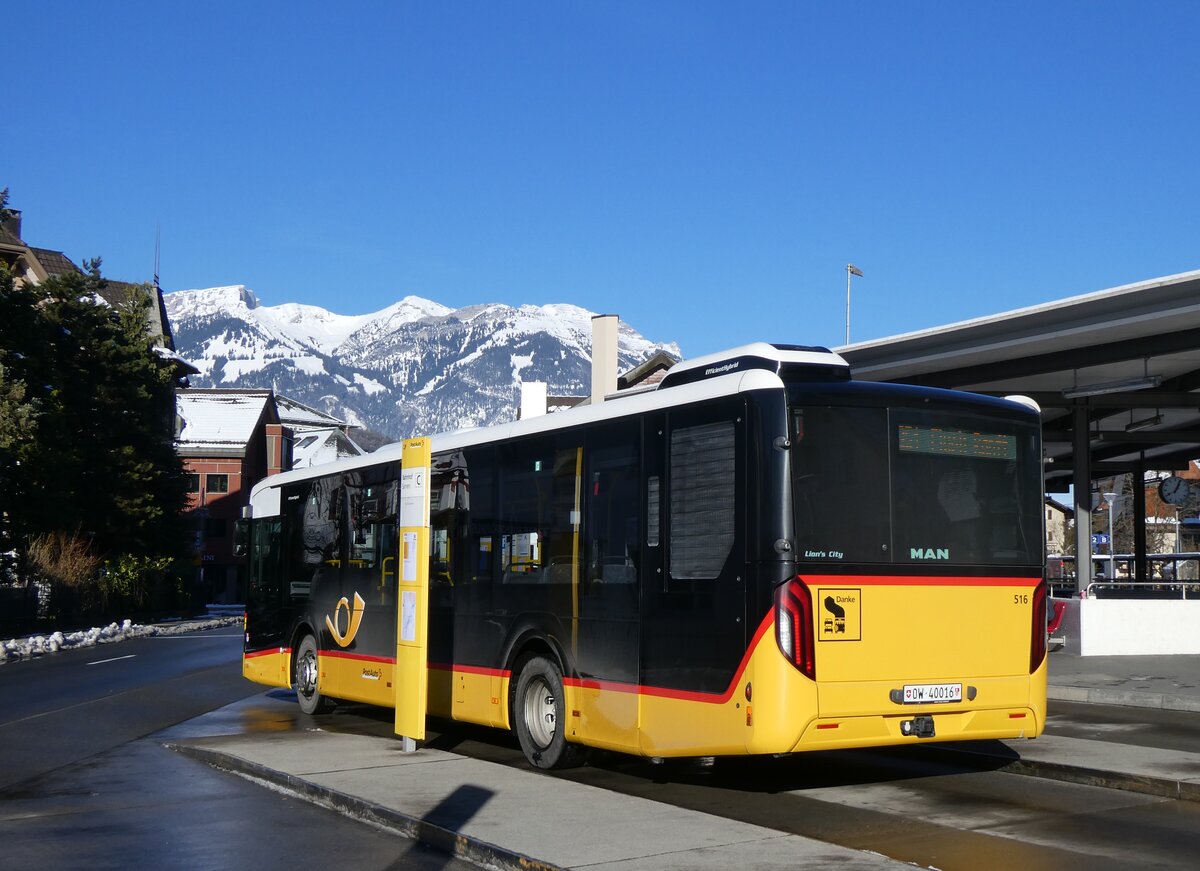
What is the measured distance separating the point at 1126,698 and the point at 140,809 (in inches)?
477

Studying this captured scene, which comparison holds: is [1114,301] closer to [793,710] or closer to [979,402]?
[979,402]

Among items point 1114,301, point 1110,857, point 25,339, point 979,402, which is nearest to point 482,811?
point 1110,857

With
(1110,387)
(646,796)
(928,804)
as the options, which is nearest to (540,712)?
(646,796)

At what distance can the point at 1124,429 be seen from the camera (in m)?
36.5

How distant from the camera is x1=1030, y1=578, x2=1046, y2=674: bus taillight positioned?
35.1 feet

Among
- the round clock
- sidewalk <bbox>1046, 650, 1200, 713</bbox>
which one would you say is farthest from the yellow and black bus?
the round clock

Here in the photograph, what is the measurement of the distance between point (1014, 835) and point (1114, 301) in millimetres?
13112

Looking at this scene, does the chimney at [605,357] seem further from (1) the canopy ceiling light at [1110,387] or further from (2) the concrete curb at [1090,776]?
(2) the concrete curb at [1090,776]

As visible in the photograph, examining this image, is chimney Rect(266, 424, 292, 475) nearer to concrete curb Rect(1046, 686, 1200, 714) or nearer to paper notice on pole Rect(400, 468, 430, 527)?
concrete curb Rect(1046, 686, 1200, 714)

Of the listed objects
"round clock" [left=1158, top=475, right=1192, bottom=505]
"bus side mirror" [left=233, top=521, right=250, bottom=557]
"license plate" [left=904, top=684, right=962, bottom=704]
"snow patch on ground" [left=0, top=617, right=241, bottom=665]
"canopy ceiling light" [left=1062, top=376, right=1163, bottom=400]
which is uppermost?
"canopy ceiling light" [left=1062, top=376, right=1163, bottom=400]

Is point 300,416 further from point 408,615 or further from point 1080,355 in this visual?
point 408,615

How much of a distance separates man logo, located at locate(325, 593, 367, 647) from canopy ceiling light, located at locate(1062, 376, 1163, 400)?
13239mm

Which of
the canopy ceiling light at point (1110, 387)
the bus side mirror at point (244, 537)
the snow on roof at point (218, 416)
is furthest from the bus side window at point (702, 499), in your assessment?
the snow on roof at point (218, 416)

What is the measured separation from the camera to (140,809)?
10.4m
